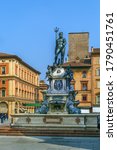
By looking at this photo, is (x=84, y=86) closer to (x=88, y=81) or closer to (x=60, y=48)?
(x=88, y=81)

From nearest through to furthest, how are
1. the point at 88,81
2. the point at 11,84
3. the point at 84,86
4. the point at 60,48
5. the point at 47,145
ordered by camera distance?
the point at 47,145
the point at 60,48
the point at 88,81
the point at 84,86
the point at 11,84

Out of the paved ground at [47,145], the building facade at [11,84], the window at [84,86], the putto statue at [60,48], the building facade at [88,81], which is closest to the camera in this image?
the paved ground at [47,145]

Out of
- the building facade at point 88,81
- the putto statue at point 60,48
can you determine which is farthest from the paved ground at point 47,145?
the building facade at point 88,81

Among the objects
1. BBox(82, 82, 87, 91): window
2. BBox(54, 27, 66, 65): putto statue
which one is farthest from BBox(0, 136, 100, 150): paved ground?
BBox(82, 82, 87, 91): window

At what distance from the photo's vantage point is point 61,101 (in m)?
27.2

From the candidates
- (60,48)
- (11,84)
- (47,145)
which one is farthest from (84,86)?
(47,145)

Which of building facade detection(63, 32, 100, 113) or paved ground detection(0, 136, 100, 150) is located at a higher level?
building facade detection(63, 32, 100, 113)

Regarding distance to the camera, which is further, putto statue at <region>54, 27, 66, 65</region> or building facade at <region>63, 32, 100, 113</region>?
building facade at <region>63, 32, 100, 113</region>

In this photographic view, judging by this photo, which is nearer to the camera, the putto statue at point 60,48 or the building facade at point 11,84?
the putto statue at point 60,48

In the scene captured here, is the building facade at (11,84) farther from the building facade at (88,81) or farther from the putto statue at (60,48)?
the putto statue at (60,48)

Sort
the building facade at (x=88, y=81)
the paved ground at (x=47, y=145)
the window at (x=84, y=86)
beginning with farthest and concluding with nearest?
the window at (x=84, y=86) < the building facade at (x=88, y=81) < the paved ground at (x=47, y=145)

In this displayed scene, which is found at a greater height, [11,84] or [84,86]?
[11,84]

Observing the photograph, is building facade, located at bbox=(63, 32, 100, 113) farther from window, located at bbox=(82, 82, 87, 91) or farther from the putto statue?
the putto statue

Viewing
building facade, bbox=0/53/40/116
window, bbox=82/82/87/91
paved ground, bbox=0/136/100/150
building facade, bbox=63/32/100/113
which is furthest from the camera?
building facade, bbox=0/53/40/116
